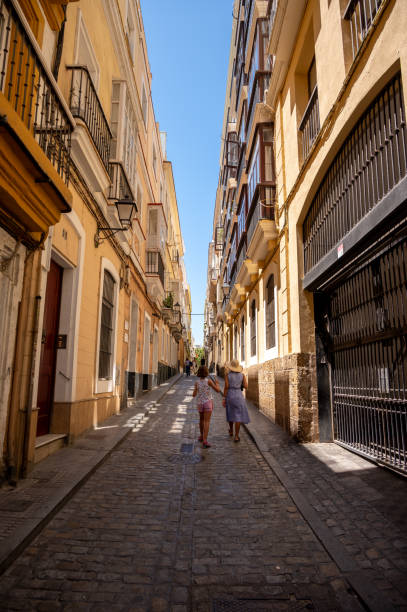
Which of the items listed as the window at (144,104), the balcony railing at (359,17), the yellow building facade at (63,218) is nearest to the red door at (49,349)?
the yellow building facade at (63,218)

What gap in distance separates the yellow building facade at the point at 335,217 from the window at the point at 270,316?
7cm

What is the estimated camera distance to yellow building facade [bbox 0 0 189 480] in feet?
13.9

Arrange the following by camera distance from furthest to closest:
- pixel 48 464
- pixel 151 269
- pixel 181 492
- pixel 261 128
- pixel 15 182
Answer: pixel 151 269
pixel 261 128
pixel 48 464
pixel 181 492
pixel 15 182

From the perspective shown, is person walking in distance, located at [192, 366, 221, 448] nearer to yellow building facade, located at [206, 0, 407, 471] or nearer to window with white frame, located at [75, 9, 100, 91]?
yellow building facade, located at [206, 0, 407, 471]

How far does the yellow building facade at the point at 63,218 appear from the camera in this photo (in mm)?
4238

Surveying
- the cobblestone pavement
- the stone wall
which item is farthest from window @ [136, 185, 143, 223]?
the cobblestone pavement

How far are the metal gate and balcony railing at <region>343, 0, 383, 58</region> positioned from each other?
8.98ft

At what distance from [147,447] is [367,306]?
4.06 m

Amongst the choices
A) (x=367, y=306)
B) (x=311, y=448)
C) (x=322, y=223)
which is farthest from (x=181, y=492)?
(x=322, y=223)

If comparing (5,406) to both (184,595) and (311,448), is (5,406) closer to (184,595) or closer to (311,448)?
(184,595)

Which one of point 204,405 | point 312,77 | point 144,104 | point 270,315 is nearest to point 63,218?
point 204,405

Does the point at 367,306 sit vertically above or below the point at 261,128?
below

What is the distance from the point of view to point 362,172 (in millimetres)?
5168

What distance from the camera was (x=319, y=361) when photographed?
6.90 metres
